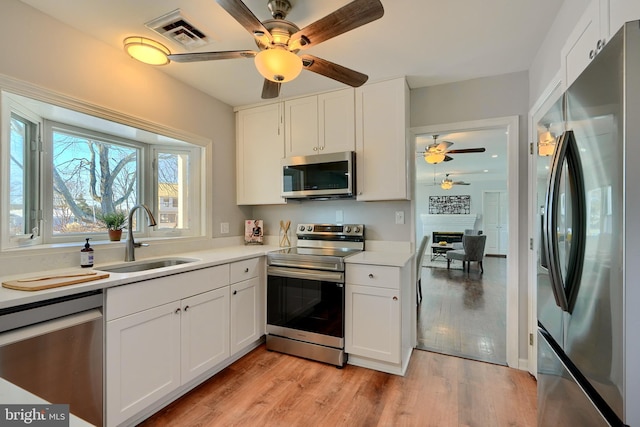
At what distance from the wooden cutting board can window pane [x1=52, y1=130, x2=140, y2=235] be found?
0.69m

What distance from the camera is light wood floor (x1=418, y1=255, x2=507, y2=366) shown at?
2.59 meters

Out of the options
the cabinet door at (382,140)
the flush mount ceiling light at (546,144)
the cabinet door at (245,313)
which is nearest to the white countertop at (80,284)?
the cabinet door at (245,313)

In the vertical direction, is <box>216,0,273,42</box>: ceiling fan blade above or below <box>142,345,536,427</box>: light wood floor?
above

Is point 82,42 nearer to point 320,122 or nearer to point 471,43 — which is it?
point 320,122

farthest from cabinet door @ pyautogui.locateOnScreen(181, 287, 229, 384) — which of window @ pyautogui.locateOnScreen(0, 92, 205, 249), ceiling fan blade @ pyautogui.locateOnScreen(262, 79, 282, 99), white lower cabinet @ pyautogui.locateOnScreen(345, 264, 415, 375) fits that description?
ceiling fan blade @ pyautogui.locateOnScreen(262, 79, 282, 99)

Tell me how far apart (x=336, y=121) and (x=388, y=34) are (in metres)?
0.89

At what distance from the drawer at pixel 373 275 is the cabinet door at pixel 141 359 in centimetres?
124

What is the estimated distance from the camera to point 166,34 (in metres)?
1.82

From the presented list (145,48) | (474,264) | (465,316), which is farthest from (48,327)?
(474,264)

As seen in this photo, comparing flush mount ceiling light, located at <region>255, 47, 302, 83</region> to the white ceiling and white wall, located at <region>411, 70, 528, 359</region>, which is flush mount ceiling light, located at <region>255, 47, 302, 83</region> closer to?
the white ceiling

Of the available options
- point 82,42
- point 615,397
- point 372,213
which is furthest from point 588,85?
point 82,42

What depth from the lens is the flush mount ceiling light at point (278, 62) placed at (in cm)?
144

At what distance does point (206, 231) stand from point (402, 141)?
6.59 ft

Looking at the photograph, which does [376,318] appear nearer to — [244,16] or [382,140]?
[382,140]
